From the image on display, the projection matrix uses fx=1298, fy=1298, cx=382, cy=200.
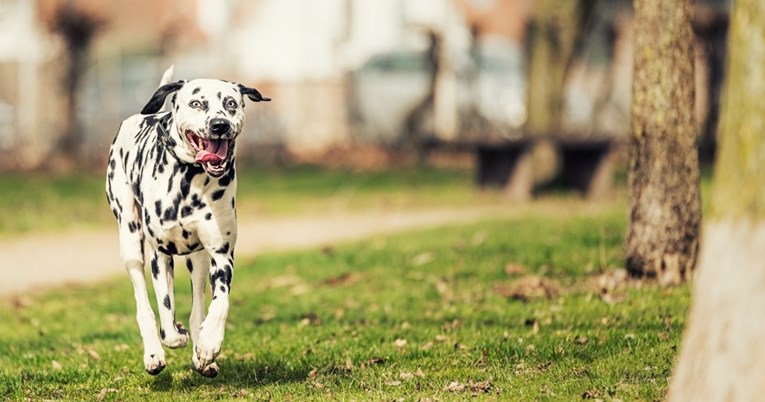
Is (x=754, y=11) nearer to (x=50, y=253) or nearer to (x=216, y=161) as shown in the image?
(x=216, y=161)

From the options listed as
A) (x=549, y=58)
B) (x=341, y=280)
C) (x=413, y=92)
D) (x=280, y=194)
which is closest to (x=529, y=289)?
(x=341, y=280)

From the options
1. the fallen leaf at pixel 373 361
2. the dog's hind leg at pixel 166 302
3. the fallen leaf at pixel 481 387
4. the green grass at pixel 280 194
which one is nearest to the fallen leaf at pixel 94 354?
the dog's hind leg at pixel 166 302

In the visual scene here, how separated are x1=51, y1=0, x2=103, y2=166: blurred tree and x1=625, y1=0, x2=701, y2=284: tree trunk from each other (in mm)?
17750

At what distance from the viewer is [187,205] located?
612 cm

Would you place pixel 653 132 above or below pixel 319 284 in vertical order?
above

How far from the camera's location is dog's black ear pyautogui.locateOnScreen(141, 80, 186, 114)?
6.17 m

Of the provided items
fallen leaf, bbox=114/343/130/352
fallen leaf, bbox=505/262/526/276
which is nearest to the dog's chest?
fallen leaf, bbox=114/343/130/352

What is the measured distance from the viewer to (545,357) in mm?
6844

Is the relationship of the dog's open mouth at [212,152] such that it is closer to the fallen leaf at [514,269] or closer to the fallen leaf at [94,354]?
the fallen leaf at [94,354]

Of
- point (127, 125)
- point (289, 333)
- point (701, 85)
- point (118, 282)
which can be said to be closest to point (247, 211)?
point (118, 282)

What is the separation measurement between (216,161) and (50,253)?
8.21m

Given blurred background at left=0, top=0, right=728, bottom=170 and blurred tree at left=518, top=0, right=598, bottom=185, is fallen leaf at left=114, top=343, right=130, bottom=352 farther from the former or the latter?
blurred background at left=0, top=0, right=728, bottom=170

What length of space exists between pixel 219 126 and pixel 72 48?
20.7 metres

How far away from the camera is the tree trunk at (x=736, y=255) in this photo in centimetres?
424
